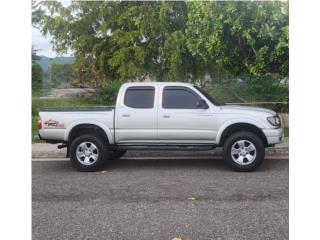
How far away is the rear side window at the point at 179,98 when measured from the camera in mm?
8320

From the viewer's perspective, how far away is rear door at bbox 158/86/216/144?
323 inches

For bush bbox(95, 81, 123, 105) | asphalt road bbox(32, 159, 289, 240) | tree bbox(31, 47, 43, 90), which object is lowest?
asphalt road bbox(32, 159, 289, 240)

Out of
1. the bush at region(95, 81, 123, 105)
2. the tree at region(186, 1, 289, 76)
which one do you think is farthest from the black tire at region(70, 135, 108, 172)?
the bush at region(95, 81, 123, 105)

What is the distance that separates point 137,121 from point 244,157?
215 centimetres

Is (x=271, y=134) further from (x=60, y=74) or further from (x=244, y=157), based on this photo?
(x=60, y=74)

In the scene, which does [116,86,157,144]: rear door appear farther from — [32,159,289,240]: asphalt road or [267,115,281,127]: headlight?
[267,115,281,127]: headlight

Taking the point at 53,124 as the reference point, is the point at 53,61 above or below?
above

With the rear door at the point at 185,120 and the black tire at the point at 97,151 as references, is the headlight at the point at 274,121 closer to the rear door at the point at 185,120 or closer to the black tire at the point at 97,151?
the rear door at the point at 185,120

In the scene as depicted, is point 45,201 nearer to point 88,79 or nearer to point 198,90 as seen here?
point 198,90

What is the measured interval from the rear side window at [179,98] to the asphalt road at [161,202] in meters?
1.24

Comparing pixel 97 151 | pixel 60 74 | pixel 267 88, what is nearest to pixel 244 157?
pixel 97 151

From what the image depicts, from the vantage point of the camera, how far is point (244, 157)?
8.03 m

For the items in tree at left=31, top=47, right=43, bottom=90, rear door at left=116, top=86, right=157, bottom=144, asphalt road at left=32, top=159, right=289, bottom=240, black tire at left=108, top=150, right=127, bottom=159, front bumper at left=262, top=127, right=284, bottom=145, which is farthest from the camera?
tree at left=31, top=47, right=43, bottom=90

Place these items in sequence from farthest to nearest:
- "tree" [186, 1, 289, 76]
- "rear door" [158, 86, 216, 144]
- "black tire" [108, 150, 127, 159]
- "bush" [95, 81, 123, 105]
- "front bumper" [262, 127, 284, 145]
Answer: "bush" [95, 81, 123, 105]
"tree" [186, 1, 289, 76]
"black tire" [108, 150, 127, 159]
"rear door" [158, 86, 216, 144]
"front bumper" [262, 127, 284, 145]
